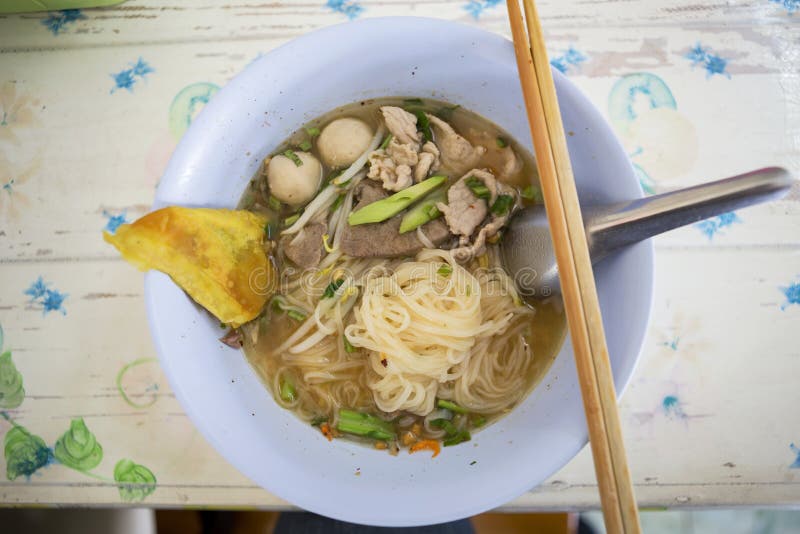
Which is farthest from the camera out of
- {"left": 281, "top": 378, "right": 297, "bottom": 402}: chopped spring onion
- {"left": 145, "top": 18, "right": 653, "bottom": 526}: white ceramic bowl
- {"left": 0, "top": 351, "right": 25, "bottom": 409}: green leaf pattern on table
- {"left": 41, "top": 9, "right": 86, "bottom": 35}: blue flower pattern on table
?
{"left": 41, "top": 9, "right": 86, "bottom": 35}: blue flower pattern on table

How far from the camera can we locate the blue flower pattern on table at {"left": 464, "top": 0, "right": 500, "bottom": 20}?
5.63ft

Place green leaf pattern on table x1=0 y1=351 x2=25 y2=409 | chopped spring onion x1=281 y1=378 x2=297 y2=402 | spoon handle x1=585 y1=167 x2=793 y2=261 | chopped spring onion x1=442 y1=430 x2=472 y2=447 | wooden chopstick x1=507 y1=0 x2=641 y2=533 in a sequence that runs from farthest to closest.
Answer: green leaf pattern on table x1=0 y1=351 x2=25 y2=409, chopped spring onion x1=281 y1=378 x2=297 y2=402, chopped spring onion x1=442 y1=430 x2=472 y2=447, wooden chopstick x1=507 y1=0 x2=641 y2=533, spoon handle x1=585 y1=167 x2=793 y2=261

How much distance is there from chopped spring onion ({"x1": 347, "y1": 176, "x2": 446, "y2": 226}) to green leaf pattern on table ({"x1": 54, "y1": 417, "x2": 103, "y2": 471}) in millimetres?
984

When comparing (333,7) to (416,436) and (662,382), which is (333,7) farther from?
(662,382)

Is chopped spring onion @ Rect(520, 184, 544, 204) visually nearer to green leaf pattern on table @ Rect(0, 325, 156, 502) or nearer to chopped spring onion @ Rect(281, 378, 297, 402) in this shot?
chopped spring onion @ Rect(281, 378, 297, 402)

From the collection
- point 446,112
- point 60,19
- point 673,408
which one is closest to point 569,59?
point 446,112

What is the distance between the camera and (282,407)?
1500 millimetres

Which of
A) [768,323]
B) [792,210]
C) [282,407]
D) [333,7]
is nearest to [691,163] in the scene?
[792,210]

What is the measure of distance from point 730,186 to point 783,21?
42.6 inches

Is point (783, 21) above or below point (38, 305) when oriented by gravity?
above

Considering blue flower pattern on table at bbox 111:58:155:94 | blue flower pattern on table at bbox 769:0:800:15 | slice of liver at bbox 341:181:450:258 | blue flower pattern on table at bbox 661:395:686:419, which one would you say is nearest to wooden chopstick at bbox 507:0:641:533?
slice of liver at bbox 341:181:450:258

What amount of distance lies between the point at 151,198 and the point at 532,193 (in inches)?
44.7

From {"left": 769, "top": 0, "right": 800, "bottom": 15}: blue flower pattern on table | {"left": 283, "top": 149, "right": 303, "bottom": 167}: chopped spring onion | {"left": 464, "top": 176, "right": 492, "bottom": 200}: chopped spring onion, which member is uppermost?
{"left": 769, "top": 0, "right": 800, "bottom": 15}: blue flower pattern on table

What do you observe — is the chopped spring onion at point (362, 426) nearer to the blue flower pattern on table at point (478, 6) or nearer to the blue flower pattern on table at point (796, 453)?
the blue flower pattern on table at point (796, 453)
